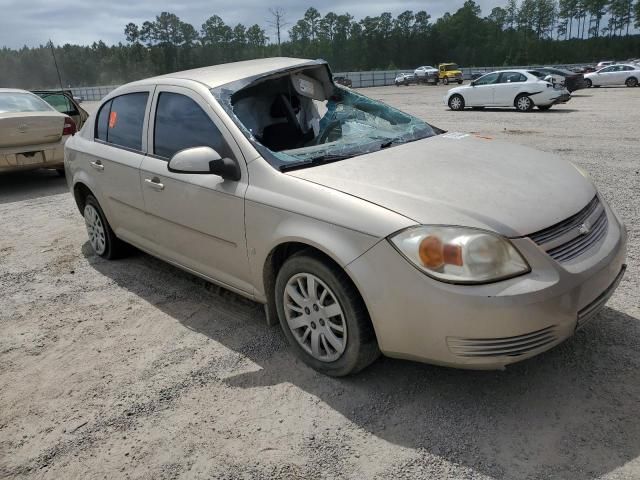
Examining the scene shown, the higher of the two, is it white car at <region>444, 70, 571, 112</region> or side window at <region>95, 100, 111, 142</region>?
side window at <region>95, 100, 111, 142</region>

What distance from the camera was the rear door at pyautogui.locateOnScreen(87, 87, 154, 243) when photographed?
4.02 meters

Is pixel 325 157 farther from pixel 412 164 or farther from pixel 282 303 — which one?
pixel 282 303

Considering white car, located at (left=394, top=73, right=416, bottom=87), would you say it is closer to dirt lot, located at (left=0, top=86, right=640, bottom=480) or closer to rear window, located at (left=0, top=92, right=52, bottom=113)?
rear window, located at (left=0, top=92, right=52, bottom=113)

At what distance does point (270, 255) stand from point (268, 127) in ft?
3.32

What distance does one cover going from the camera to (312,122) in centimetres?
395

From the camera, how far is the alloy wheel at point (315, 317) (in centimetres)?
280

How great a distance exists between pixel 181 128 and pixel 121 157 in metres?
0.82

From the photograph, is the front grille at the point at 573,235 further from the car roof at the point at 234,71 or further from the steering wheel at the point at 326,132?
the car roof at the point at 234,71

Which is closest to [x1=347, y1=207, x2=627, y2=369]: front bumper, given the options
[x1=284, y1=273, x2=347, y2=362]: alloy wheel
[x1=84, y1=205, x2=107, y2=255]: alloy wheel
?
[x1=284, y1=273, x2=347, y2=362]: alloy wheel

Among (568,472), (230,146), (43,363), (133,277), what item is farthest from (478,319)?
(133,277)

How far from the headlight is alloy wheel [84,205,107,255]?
352 centimetres

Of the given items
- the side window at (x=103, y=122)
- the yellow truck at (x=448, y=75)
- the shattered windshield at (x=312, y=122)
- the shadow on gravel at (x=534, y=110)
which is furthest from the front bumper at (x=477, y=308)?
the yellow truck at (x=448, y=75)

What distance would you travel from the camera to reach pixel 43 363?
3.37m

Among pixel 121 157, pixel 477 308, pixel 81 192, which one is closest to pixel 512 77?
pixel 81 192
